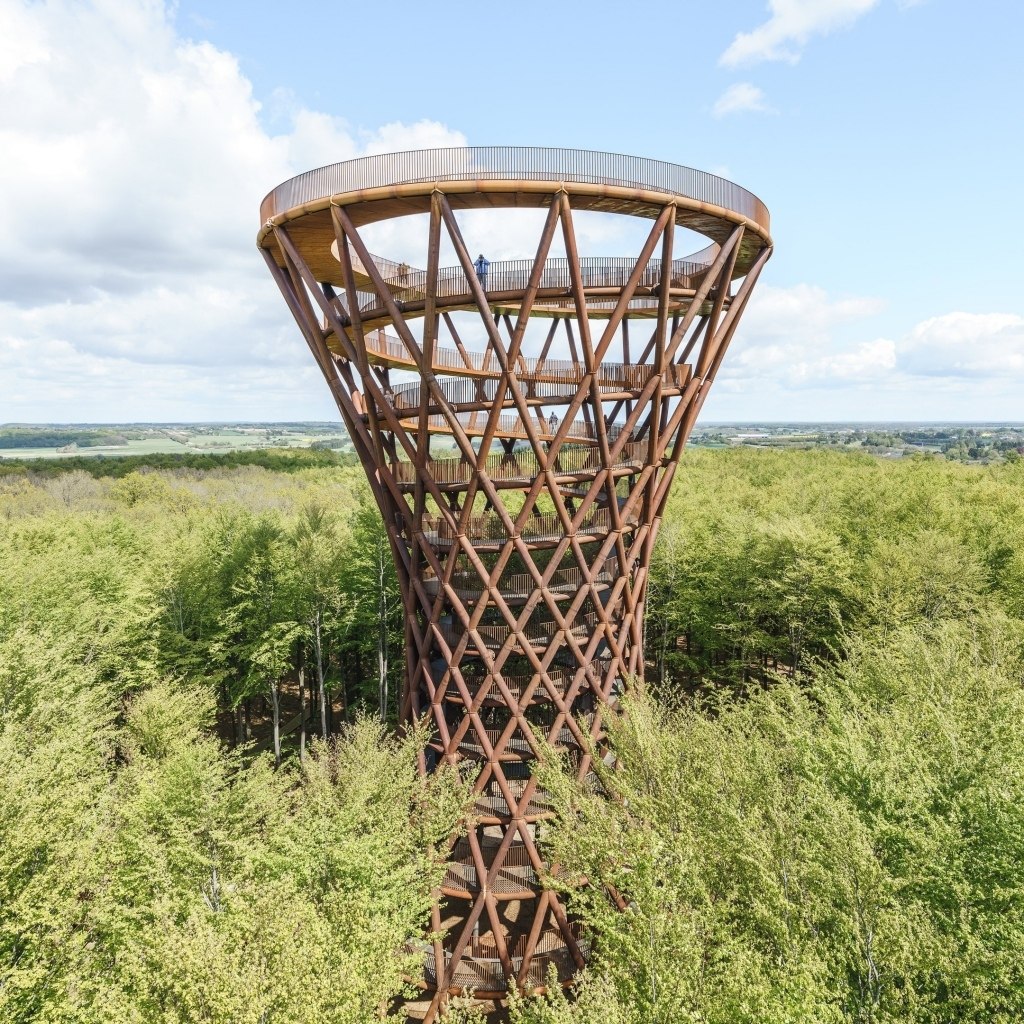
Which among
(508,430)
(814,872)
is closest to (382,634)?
(508,430)

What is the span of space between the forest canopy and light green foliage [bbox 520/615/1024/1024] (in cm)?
6

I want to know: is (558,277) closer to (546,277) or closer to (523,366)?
(546,277)

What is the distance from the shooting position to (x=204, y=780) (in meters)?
16.1

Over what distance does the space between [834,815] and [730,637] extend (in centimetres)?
2230

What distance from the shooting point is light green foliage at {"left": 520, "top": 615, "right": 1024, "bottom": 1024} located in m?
9.01

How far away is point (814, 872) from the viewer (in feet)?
34.4

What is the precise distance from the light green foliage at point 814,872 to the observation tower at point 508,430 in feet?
13.4

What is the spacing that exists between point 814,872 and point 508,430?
16.0 metres

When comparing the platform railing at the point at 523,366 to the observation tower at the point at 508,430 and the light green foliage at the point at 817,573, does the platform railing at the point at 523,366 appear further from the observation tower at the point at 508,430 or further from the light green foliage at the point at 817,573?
the light green foliage at the point at 817,573

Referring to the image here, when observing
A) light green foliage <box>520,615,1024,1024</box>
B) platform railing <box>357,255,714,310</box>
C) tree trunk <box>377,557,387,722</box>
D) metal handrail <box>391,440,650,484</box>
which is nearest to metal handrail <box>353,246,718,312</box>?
platform railing <box>357,255,714,310</box>

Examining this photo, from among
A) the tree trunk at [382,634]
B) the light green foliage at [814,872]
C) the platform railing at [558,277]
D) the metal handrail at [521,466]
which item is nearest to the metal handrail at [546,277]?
the platform railing at [558,277]

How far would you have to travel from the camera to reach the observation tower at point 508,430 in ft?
52.6

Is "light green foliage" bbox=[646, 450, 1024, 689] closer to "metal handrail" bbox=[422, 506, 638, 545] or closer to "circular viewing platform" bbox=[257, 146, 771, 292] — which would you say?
"metal handrail" bbox=[422, 506, 638, 545]

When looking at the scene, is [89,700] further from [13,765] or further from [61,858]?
[61,858]
